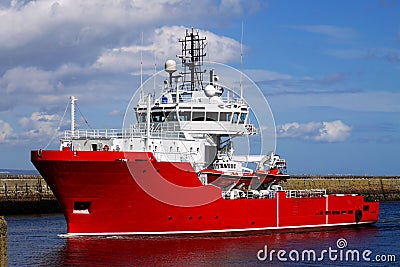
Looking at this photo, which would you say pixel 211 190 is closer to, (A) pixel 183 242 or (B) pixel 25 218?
(A) pixel 183 242

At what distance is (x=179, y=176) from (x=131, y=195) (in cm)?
238

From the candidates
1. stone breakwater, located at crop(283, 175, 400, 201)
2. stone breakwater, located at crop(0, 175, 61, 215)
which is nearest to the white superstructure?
stone breakwater, located at crop(0, 175, 61, 215)

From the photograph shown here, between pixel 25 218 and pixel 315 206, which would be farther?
pixel 25 218

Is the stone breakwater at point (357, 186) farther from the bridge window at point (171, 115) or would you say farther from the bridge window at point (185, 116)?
the bridge window at point (171, 115)

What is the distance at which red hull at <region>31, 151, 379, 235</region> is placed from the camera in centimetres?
2891

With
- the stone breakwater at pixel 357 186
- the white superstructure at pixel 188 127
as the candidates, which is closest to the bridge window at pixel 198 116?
the white superstructure at pixel 188 127

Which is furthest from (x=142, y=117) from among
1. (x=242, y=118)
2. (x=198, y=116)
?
(x=242, y=118)

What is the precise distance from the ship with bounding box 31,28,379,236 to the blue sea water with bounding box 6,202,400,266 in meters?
0.81

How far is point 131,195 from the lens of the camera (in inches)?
1161

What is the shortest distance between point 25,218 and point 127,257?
17.6 m

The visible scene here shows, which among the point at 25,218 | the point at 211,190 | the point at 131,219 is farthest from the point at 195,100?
the point at 25,218

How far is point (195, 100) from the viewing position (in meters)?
34.8

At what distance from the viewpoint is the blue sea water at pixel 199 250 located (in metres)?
26.3

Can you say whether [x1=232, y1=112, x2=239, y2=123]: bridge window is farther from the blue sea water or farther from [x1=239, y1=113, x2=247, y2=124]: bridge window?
the blue sea water
